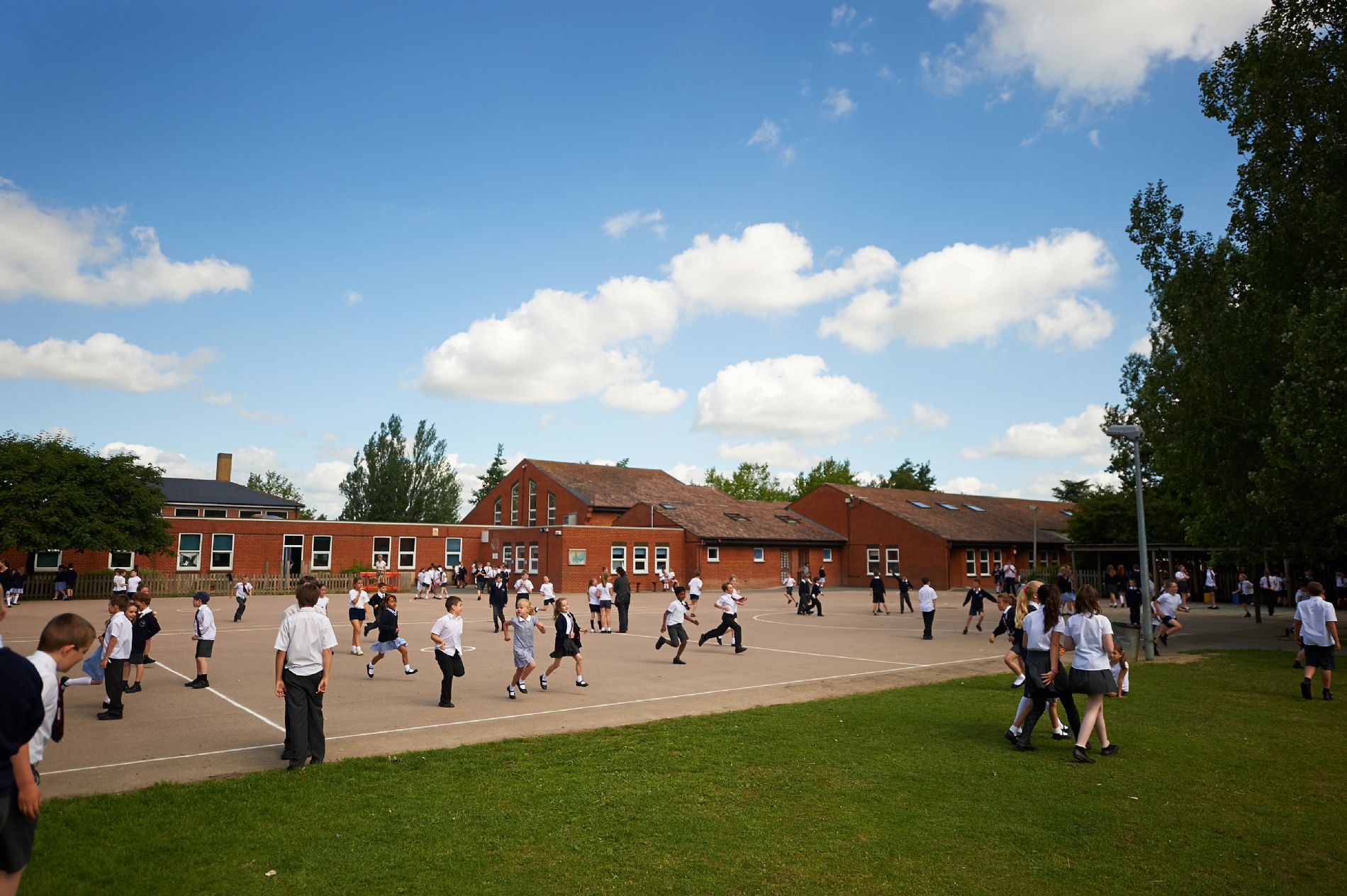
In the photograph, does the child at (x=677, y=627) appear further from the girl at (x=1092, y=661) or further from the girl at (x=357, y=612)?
the girl at (x=1092, y=661)

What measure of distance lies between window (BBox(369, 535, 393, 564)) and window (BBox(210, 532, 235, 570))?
23.5ft

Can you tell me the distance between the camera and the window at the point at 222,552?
44.5 m

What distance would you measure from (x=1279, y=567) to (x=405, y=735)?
40563 mm

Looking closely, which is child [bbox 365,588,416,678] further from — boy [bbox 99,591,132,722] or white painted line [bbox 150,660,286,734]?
boy [bbox 99,591,132,722]

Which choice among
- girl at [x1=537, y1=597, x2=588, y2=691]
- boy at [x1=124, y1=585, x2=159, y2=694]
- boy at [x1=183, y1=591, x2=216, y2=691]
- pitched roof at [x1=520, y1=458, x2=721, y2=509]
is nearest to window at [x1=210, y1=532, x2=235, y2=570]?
pitched roof at [x1=520, y1=458, x2=721, y2=509]

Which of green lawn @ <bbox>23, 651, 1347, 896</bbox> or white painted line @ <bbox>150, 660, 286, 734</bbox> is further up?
green lawn @ <bbox>23, 651, 1347, 896</bbox>

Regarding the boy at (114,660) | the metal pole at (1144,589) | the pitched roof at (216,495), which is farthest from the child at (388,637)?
the pitched roof at (216,495)

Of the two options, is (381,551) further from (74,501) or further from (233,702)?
(233,702)

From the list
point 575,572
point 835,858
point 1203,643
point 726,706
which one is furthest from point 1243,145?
point 575,572

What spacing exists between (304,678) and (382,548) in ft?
140

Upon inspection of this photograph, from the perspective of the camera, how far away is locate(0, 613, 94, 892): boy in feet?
12.8

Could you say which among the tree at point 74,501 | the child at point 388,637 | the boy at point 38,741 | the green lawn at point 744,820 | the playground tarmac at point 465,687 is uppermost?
the tree at point 74,501

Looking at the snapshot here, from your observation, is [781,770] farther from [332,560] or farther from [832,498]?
[832,498]

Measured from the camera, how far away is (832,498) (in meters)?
56.7
